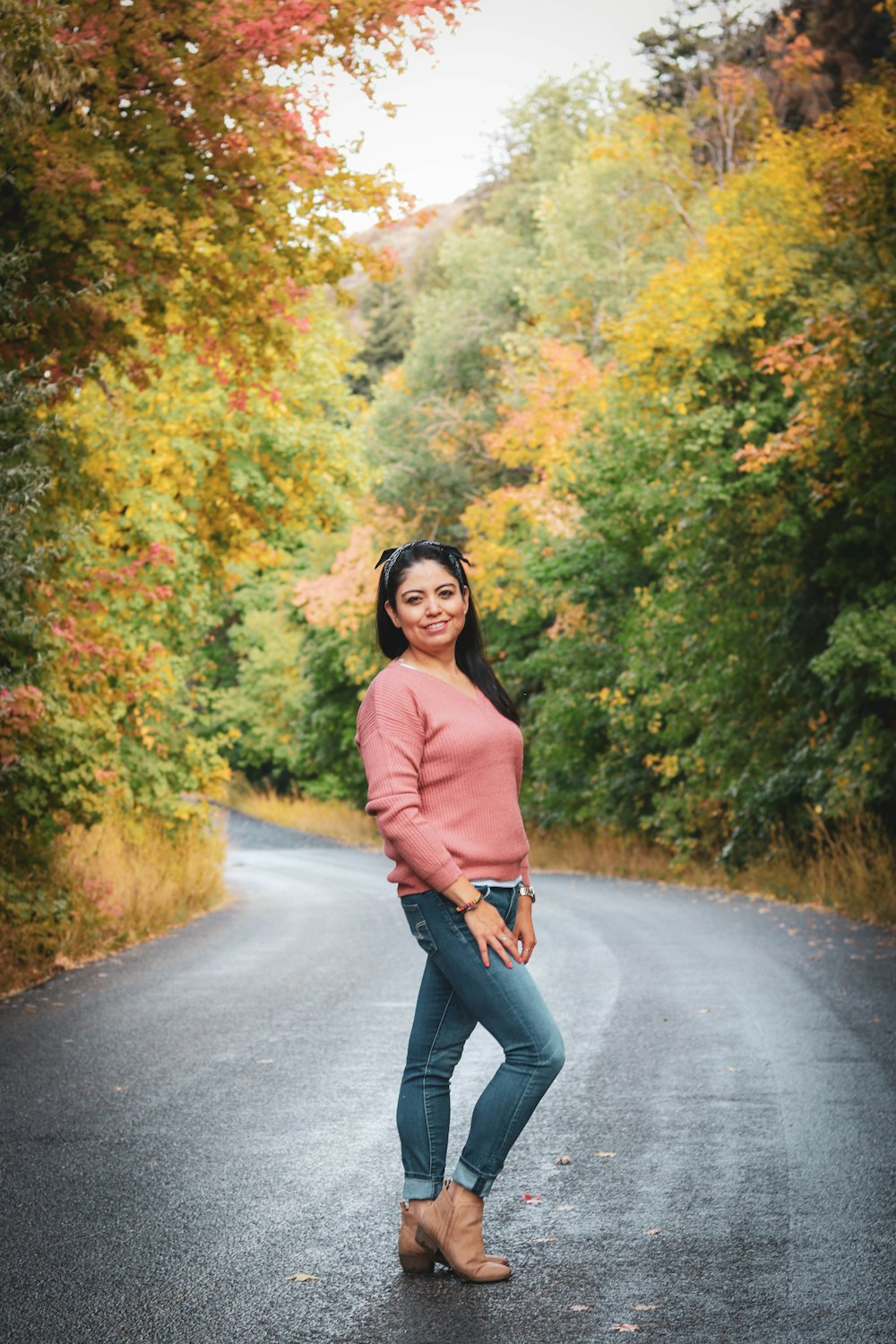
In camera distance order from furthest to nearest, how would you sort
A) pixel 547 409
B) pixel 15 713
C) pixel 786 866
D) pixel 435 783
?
pixel 547 409
pixel 786 866
pixel 15 713
pixel 435 783

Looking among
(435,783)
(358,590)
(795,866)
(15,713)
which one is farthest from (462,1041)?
(358,590)

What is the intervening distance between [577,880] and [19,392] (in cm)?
1565

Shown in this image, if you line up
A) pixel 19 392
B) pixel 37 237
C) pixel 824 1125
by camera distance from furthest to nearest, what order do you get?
pixel 37 237 < pixel 19 392 < pixel 824 1125

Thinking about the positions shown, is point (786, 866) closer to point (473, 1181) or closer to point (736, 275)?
point (736, 275)

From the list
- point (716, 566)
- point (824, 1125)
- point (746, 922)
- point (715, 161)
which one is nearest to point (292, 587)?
point (715, 161)

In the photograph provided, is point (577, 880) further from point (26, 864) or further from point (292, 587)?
point (292, 587)

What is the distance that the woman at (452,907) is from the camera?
13.5 feet

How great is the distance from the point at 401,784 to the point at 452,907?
37 cm

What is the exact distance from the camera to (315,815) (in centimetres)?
4653

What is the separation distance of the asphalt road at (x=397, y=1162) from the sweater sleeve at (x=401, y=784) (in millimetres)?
1172

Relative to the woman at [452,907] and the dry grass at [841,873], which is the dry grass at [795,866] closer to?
the dry grass at [841,873]

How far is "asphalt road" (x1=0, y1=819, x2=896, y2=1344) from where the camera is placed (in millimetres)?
3973

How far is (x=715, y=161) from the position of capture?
3600 cm

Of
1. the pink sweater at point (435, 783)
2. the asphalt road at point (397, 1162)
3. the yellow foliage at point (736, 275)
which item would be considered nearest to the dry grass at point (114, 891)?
the asphalt road at point (397, 1162)
